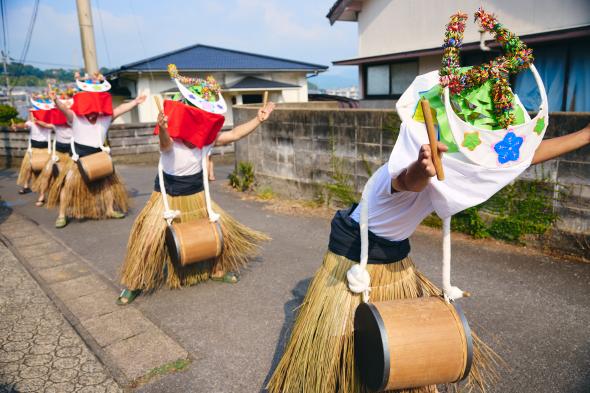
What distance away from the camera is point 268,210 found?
277 inches

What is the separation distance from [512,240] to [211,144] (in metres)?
3.38

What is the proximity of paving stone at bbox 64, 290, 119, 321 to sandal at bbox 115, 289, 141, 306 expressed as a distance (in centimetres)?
5

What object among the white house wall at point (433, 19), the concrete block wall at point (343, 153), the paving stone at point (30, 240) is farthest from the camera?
the white house wall at point (433, 19)

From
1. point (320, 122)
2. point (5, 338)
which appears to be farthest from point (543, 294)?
point (5, 338)

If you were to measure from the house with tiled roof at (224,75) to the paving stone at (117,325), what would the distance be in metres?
14.0

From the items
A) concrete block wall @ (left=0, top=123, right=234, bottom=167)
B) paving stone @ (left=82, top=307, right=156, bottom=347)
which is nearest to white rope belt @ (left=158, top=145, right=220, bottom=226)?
paving stone @ (left=82, top=307, right=156, bottom=347)

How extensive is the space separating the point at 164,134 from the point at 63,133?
190 inches

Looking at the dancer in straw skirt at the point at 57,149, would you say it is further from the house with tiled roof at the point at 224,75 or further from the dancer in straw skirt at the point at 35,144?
the house with tiled roof at the point at 224,75

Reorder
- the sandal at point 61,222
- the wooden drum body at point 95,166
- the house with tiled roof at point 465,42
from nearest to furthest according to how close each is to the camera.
→ the wooden drum body at point 95,166
the sandal at point 61,222
the house with tiled roof at point 465,42

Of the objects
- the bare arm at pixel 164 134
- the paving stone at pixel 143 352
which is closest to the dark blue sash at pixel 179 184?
the bare arm at pixel 164 134

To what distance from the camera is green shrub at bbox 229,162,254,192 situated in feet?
26.8

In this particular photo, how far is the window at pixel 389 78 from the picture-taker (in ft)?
41.6

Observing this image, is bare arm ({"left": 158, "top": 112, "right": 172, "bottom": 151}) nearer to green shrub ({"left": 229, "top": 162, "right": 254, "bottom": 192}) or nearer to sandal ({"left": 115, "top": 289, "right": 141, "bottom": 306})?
sandal ({"left": 115, "top": 289, "right": 141, "bottom": 306})

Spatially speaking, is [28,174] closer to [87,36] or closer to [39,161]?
[39,161]
